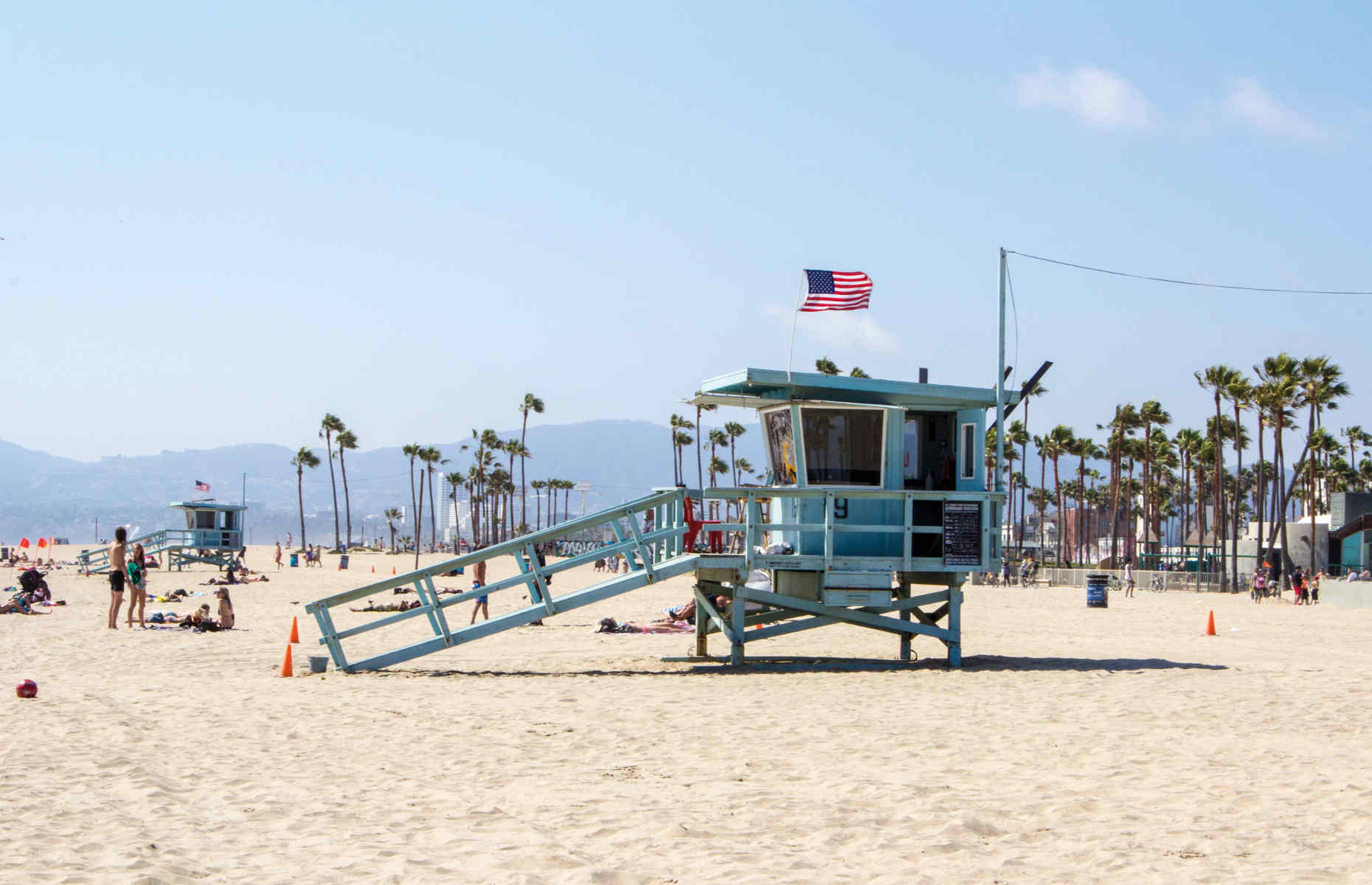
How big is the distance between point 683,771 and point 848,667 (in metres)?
7.82

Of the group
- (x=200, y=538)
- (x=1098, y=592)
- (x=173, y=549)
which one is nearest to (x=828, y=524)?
(x=1098, y=592)

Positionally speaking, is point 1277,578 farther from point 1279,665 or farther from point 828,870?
point 828,870

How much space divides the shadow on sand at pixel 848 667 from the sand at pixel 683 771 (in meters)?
0.11

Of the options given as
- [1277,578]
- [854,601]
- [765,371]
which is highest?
[765,371]

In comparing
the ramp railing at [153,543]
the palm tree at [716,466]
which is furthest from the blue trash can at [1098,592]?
the palm tree at [716,466]

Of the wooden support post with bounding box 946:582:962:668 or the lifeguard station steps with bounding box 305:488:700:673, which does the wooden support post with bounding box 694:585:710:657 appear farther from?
the wooden support post with bounding box 946:582:962:668

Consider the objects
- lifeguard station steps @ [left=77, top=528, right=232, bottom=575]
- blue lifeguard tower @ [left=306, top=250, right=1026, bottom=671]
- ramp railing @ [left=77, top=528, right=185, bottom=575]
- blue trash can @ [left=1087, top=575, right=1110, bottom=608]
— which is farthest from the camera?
lifeguard station steps @ [left=77, top=528, right=232, bottom=575]

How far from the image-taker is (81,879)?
6.09m

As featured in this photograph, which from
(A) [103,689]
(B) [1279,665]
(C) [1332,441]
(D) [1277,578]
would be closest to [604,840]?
(A) [103,689]

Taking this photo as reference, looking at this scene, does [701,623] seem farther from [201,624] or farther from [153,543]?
[153,543]

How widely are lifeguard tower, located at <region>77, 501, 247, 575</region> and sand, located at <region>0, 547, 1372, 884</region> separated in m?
40.6

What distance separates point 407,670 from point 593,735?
5.99 m

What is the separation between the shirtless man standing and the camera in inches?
812

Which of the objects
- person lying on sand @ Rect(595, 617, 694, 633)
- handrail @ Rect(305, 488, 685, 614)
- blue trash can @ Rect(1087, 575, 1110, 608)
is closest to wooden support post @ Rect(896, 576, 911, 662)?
handrail @ Rect(305, 488, 685, 614)
